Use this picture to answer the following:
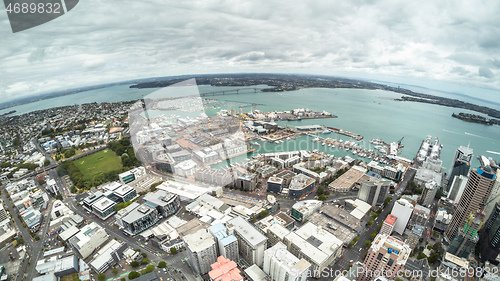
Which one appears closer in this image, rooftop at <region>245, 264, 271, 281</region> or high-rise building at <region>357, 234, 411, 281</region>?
high-rise building at <region>357, 234, 411, 281</region>

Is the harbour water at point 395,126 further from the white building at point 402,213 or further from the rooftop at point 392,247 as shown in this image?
the rooftop at point 392,247

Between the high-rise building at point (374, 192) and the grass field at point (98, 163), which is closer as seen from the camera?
the high-rise building at point (374, 192)

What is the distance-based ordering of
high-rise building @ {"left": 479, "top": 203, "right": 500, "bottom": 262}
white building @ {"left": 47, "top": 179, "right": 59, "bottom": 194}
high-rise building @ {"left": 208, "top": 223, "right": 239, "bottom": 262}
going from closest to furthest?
high-rise building @ {"left": 208, "top": 223, "right": 239, "bottom": 262}, high-rise building @ {"left": 479, "top": 203, "right": 500, "bottom": 262}, white building @ {"left": 47, "top": 179, "right": 59, "bottom": 194}

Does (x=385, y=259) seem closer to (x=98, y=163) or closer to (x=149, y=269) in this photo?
(x=149, y=269)

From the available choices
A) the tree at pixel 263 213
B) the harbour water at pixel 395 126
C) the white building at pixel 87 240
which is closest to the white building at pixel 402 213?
the tree at pixel 263 213

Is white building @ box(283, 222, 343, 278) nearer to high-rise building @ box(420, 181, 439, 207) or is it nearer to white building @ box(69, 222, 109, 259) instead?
high-rise building @ box(420, 181, 439, 207)

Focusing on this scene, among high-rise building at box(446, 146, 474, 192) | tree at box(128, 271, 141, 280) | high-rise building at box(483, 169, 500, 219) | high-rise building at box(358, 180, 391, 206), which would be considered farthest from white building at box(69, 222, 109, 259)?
high-rise building at box(446, 146, 474, 192)
